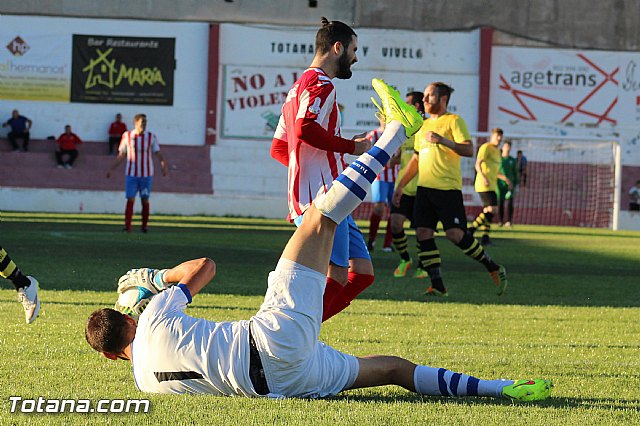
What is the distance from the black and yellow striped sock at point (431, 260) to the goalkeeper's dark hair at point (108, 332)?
237 inches

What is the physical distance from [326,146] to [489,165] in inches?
538

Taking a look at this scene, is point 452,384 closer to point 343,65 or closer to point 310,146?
point 310,146

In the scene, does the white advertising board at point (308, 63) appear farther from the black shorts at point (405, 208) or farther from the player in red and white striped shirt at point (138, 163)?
the black shorts at point (405, 208)

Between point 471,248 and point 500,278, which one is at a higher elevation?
A: point 471,248

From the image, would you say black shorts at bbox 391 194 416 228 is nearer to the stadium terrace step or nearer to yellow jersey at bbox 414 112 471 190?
yellow jersey at bbox 414 112 471 190

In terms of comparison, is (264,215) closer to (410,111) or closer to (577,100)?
(577,100)

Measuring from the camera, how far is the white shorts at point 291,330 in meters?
5.16

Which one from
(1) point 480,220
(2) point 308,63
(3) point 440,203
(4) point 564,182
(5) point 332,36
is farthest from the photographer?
(2) point 308,63

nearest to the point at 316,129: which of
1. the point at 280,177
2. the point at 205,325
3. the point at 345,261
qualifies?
the point at 345,261

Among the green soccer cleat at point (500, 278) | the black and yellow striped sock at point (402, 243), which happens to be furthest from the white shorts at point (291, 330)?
the black and yellow striped sock at point (402, 243)

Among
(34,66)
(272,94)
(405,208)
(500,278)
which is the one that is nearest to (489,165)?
(405,208)

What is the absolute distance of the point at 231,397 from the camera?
5359mm

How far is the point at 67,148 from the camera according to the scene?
34625 mm

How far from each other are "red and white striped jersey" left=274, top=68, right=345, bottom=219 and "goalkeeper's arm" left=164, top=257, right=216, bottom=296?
3.05 feet
